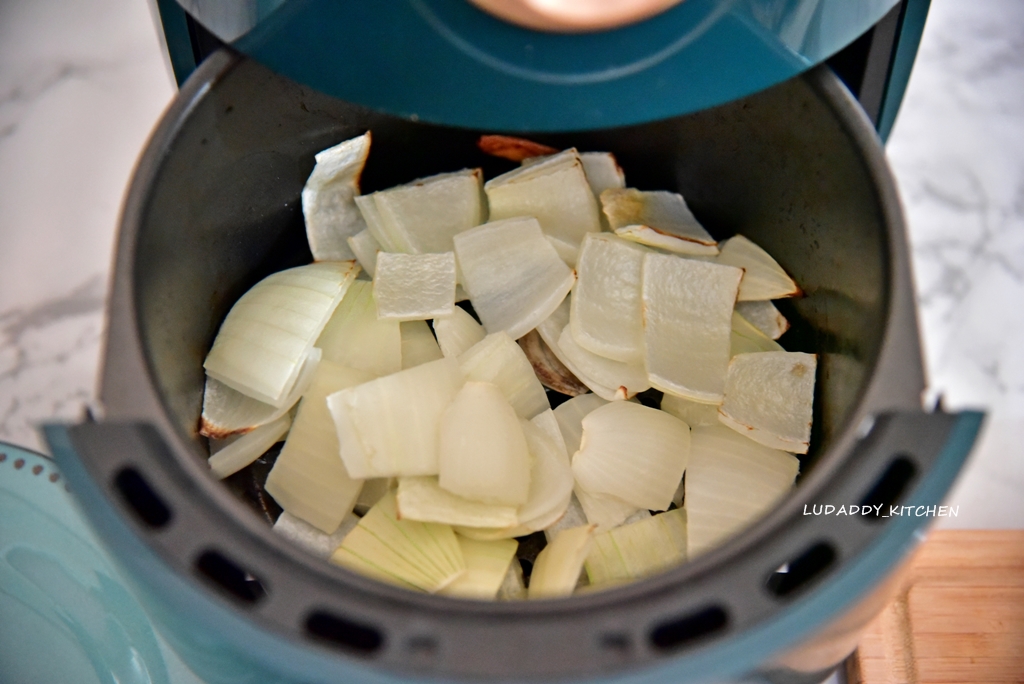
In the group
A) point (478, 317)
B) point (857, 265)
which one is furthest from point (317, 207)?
point (857, 265)

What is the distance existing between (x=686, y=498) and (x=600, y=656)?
0.72 feet

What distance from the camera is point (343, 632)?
41 cm

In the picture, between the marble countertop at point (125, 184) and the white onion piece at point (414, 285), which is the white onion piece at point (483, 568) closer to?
the white onion piece at point (414, 285)

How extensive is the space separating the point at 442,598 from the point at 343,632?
0.20 ft

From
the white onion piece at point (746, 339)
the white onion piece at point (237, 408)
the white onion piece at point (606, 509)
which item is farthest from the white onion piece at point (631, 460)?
the white onion piece at point (237, 408)

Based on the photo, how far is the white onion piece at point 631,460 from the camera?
0.59 meters

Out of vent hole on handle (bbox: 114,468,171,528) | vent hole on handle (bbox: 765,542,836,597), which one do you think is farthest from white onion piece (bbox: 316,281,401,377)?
vent hole on handle (bbox: 765,542,836,597)

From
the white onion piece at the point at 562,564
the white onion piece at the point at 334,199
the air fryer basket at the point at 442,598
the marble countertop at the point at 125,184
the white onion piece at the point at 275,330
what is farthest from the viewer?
the marble countertop at the point at 125,184

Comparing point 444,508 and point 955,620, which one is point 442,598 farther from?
point 955,620

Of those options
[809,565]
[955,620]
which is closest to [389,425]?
[809,565]

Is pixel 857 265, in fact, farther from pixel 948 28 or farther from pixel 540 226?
pixel 948 28

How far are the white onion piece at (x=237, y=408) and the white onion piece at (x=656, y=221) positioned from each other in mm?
281

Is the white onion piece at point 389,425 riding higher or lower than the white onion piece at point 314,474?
higher

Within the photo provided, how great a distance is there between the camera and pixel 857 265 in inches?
21.5
